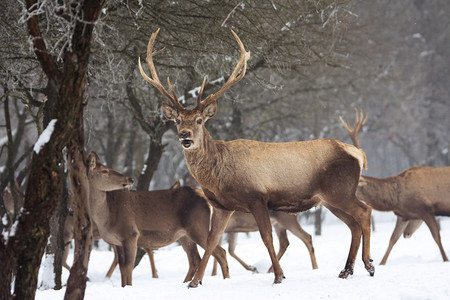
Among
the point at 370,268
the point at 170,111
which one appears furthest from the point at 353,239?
the point at 170,111

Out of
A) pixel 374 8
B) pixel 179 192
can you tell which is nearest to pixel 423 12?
pixel 374 8

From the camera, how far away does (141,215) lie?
8219mm

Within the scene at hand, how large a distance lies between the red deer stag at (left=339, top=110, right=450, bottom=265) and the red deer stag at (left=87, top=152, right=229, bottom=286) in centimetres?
372

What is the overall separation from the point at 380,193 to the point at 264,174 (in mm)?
5009

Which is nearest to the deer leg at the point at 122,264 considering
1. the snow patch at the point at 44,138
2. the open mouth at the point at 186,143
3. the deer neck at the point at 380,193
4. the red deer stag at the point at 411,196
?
the open mouth at the point at 186,143

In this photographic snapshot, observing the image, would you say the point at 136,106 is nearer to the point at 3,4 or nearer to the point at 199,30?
the point at 199,30

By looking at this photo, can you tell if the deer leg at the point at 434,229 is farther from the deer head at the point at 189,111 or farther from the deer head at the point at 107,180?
the deer head at the point at 189,111

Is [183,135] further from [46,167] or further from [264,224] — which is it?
[46,167]

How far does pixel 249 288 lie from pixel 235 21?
3326 mm

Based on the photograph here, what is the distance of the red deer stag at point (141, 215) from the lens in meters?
7.89

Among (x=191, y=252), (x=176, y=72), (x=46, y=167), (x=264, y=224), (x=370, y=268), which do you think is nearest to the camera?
(x=46, y=167)

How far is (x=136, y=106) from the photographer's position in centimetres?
998

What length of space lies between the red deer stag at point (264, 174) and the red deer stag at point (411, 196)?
4.19 metres

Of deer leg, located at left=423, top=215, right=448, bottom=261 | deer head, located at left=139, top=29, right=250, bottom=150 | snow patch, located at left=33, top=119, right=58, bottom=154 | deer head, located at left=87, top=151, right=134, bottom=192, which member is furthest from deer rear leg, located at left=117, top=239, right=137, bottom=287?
deer leg, located at left=423, top=215, right=448, bottom=261
